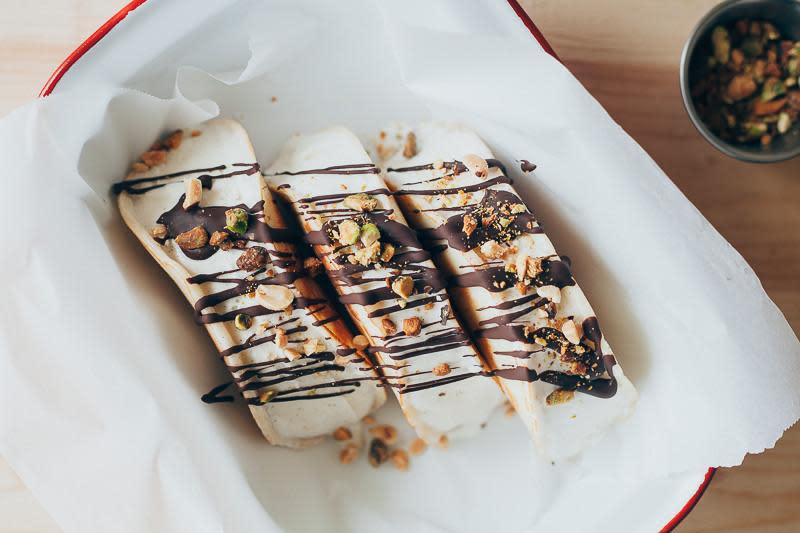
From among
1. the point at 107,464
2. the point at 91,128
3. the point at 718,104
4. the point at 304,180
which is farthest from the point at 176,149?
the point at 718,104

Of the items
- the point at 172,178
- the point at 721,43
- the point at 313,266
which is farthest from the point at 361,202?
the point at 721,43

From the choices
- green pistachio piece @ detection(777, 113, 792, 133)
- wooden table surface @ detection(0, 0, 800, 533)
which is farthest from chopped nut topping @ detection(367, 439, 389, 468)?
green pistachio piece @ detection(777, 113, 792, 133)

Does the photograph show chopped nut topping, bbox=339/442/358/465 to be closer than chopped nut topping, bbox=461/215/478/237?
No

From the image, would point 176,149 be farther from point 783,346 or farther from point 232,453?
point 783,346

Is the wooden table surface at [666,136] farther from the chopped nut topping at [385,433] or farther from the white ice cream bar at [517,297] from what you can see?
the chopped nut topping at [385,433]

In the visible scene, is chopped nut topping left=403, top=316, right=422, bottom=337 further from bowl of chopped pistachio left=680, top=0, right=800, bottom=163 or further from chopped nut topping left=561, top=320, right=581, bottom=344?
bowl of chopped pistachio left=680, top=0, right=800, bottom=163

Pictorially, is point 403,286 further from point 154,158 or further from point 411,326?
point 154,158
